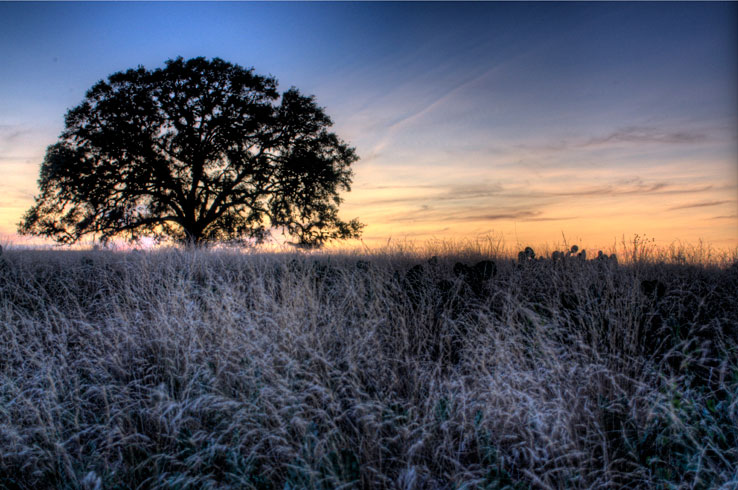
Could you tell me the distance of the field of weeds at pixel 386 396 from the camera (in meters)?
2.91

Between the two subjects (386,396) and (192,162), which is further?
(192,162)

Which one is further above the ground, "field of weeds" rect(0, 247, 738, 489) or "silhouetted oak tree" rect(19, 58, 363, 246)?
"silhouetted oak tree" rect(19, 58, 363, 246)

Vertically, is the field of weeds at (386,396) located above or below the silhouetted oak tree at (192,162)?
below

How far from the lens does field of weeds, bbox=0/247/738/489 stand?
2912 mm

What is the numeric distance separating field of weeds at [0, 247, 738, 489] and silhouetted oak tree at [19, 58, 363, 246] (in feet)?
33.1

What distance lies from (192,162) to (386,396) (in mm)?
14612

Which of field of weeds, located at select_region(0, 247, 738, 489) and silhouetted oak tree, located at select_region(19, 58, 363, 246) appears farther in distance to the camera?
silhouetted oak tree, located at select_region(19, 58, 363, 246)

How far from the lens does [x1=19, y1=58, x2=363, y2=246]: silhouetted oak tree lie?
51.3ft

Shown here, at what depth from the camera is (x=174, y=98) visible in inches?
630

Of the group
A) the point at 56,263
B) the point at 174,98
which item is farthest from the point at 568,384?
the point at 174,98

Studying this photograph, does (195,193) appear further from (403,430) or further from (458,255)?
(403,430)

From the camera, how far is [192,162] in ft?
53.5

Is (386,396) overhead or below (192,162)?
below

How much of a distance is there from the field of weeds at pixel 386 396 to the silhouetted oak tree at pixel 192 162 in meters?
10.1
